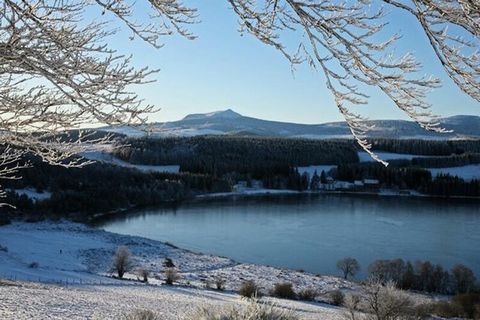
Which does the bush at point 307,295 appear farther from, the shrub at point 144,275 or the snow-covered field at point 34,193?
the snow-covered field at point 34,193

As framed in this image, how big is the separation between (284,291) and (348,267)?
12.9 ft

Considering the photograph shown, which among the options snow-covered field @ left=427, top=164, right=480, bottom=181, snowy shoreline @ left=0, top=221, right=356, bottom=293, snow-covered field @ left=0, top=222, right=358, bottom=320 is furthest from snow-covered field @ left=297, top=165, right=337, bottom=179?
snowy shoreline @ left=0, top=221, right=356, bottom=293

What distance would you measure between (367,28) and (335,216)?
37144 millimetres

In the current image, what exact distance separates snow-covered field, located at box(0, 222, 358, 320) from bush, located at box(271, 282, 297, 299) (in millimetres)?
580

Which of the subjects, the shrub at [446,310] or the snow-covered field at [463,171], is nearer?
the shrub at [446,310]

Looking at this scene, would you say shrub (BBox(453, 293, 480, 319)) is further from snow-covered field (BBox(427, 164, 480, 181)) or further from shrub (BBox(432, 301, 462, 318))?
snow-covered field (BBox(427, 164, 480, 181))

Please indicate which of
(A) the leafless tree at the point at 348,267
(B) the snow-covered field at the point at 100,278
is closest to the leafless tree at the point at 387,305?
(B) the snow-covered field at the point at 100,278

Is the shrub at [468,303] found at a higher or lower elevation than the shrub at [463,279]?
lower

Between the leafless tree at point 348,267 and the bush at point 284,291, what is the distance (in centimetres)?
355

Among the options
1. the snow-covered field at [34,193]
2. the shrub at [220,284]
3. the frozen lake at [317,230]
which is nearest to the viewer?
the shrub at [220,284]

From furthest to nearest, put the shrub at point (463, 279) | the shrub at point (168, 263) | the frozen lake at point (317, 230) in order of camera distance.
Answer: the frozen lake at point (317, 230) → the shrub at point (168, 263) → the shrub at point (463, 279)

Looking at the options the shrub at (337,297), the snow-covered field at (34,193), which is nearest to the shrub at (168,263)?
the shrub at (337,297)

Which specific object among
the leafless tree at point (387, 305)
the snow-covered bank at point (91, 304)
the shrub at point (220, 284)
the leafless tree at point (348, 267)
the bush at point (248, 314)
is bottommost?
the shrub at point (220, 284)

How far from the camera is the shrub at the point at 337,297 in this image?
1895 cm
